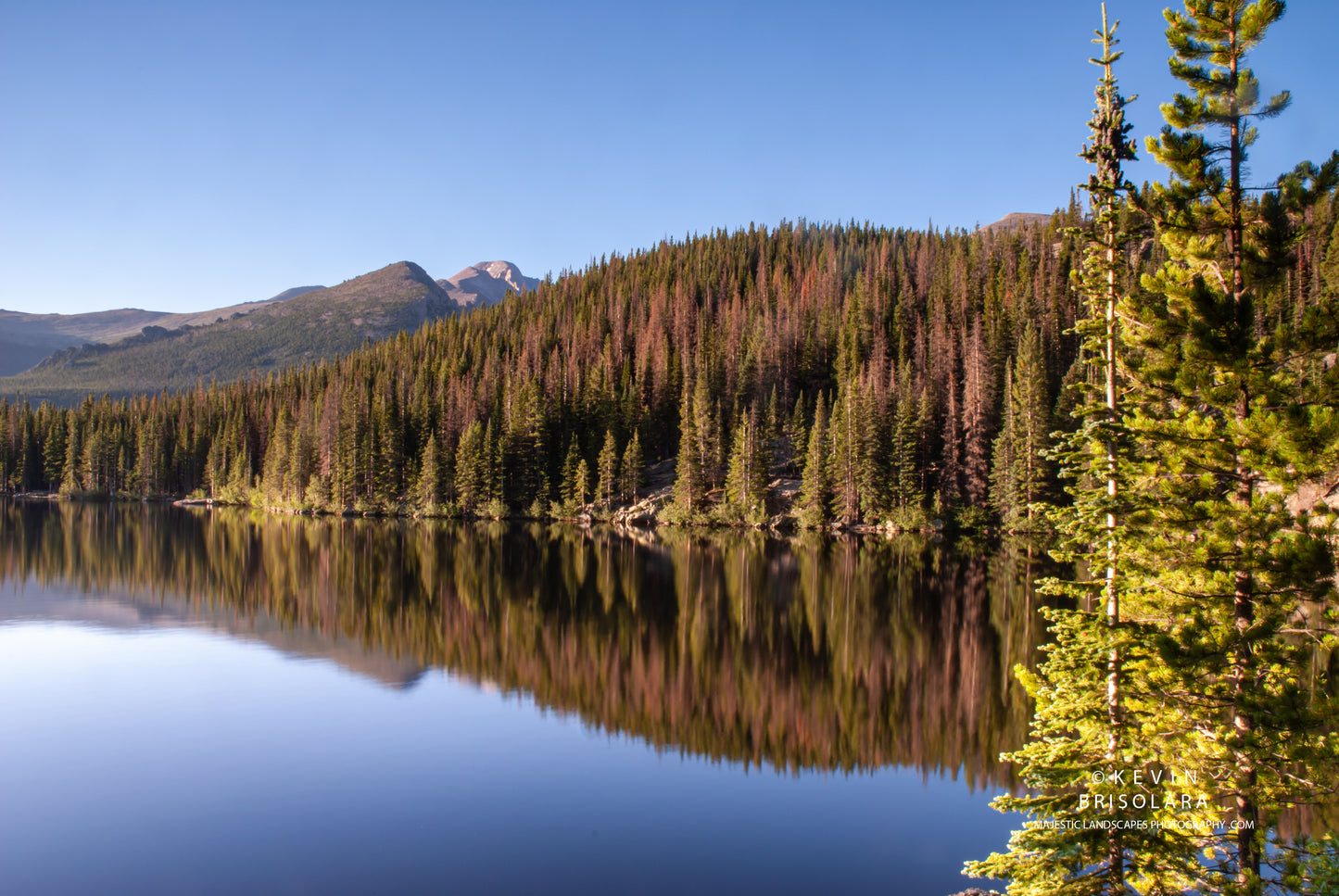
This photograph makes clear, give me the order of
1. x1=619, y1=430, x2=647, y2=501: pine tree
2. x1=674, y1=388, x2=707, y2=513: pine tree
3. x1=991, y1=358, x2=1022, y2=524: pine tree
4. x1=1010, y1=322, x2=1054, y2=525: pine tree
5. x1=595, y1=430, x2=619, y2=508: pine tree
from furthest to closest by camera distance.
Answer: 1. x1=595, y1=430, x2=619, y2=508: pine tree
2. x1=619, y1=430, x2=647, y2=501: pine tree
3. x1=674, y1=388, x2=707, y2=513: pine tree
4. x1=991, y1=358, x2=1022, y2=524: pine tree
5. x1=1010, y1=322, x2=1054, y2=525: pine tree

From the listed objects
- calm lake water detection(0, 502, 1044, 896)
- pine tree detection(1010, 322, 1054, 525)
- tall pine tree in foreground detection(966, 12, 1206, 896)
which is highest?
pine tree detection(1010, 322, 1054, 525)

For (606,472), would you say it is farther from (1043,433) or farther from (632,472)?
(1043,433)

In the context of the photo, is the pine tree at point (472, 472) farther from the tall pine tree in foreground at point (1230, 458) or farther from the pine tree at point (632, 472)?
the tall pine tree in foreground at point (1230, 458)

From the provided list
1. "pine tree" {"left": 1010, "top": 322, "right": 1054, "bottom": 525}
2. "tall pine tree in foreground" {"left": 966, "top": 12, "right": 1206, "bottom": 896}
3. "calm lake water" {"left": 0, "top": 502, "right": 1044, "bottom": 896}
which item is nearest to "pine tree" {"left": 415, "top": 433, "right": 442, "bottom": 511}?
"calm lake water" {"left": 0, "top": 502, "right": 1044, "bottom": 896}

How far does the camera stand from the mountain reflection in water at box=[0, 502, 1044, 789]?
1867cm

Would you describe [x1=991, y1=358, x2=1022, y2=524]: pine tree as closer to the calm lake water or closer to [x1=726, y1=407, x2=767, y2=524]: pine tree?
[x1=726, y1=407, x2=767, y2=524]: pine tree

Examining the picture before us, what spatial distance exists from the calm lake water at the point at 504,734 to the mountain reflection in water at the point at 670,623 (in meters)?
0.15

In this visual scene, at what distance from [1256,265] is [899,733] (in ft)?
38.9

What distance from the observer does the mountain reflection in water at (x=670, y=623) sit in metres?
18.7

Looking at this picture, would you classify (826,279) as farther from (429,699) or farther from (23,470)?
(23,470)

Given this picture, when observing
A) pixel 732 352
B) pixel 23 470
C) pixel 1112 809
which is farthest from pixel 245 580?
pixel 23 470

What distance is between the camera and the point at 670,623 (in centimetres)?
2955

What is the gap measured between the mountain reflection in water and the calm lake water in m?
0.15

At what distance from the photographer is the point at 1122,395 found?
11.0 meters
